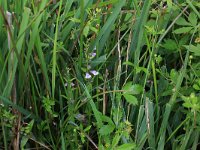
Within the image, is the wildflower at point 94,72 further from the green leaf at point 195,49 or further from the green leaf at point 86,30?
the green leaf at point 195,49

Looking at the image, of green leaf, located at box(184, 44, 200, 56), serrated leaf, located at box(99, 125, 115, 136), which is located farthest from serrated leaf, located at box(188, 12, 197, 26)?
serrated leaf, located at box(99, 125, 115, 136)

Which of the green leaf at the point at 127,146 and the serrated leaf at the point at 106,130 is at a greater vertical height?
the serrated leaf at the point at 106,130

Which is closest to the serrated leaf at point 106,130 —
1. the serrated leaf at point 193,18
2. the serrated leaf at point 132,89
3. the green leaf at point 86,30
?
the serrated leaf at point 132,89

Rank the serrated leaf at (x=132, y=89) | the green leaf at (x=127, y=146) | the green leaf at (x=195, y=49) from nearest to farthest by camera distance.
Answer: the green leaf at (x=127, y=146)
the serrated leaf at (x=132, y=89)
the green leaf at (x=195, y=49)

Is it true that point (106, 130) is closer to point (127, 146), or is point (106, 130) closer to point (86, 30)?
point (127, 146)

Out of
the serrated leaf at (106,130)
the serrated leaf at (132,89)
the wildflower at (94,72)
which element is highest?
the wildflower at (94,72)

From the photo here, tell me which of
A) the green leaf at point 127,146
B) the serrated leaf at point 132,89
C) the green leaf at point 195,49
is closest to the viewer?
the green leaf at point 127,146

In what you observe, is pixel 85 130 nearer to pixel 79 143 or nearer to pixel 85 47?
pixel 79 143

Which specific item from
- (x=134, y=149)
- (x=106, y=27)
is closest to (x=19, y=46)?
(x=106, y=27)

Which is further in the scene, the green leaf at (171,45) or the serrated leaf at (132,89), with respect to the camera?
the green leaf at (171,45)
